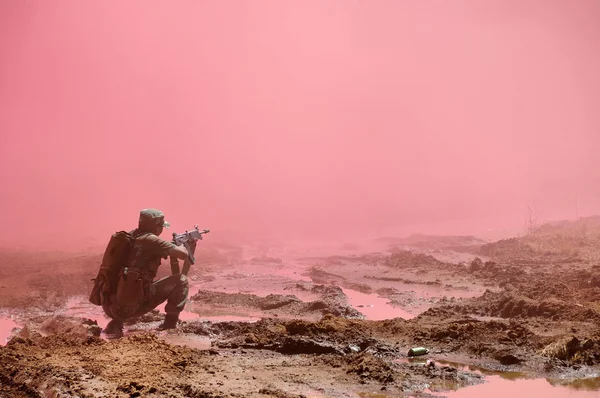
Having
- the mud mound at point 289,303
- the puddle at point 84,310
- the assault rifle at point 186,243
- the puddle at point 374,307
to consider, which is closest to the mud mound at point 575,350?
the puddle at point 374,307

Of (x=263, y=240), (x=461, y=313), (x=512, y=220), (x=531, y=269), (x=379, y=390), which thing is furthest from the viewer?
(x=512, y=220)

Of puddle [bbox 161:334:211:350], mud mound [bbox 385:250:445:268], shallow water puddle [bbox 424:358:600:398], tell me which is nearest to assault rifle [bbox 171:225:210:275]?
puddle [bbox 161:334:211:350]

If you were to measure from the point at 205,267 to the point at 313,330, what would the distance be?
40.9ft

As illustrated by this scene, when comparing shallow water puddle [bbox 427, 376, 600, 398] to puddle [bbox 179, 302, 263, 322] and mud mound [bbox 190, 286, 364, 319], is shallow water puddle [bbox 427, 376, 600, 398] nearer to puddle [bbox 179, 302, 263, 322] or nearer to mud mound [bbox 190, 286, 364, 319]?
mud mound [bbox 190, 286, 364, 319]

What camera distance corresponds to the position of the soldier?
26.9 ft

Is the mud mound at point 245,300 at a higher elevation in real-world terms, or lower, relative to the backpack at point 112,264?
lower

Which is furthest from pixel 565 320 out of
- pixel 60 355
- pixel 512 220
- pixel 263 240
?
pixel 512 220

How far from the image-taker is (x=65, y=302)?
13062 millimetres

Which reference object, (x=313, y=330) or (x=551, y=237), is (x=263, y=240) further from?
(x=313, y=330)

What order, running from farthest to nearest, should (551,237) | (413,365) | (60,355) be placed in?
1. (551,237)
2. (413,365)
3. (60,355)

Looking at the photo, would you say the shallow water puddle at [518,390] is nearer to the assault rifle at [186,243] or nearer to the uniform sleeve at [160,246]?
the uniform sleeve at [160,246]

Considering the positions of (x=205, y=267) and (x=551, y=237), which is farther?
(x=551, y=237)

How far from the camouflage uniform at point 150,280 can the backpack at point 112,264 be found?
0.30 ft

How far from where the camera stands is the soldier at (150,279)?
820cm
